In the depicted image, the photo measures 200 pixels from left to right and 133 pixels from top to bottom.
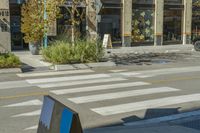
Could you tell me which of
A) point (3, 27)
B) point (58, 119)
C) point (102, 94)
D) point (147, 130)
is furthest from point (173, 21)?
point (58, 119)

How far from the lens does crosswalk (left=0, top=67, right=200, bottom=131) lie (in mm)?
8703

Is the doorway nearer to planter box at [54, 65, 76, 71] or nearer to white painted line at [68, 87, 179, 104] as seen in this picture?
planter box at [54, 65, 76, 71]

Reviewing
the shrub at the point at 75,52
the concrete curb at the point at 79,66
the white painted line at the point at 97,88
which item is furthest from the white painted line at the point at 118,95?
the shrub at the point at 75,52

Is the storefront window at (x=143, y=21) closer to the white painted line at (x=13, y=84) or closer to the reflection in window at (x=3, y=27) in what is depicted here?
the reflection in window at (x=3, y=27)

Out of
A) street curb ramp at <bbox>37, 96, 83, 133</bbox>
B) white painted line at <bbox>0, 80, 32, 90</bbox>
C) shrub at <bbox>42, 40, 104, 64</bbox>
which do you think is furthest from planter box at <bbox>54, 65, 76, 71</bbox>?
street curb ramp at <bbox>37, 96, 83, 133</bbox>

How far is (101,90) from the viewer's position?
35.4 ft

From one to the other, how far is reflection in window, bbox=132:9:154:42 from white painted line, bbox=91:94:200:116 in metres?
19.8

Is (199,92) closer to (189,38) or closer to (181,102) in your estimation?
(181,102)

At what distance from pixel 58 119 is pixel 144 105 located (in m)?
4.87

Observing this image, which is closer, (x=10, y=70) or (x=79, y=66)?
(x=10, y=70)

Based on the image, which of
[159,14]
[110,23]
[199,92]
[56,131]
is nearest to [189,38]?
[159,14]

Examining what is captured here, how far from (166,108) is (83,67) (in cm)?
788

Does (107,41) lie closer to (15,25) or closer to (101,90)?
(15,25)

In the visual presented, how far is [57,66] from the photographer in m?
15.7
